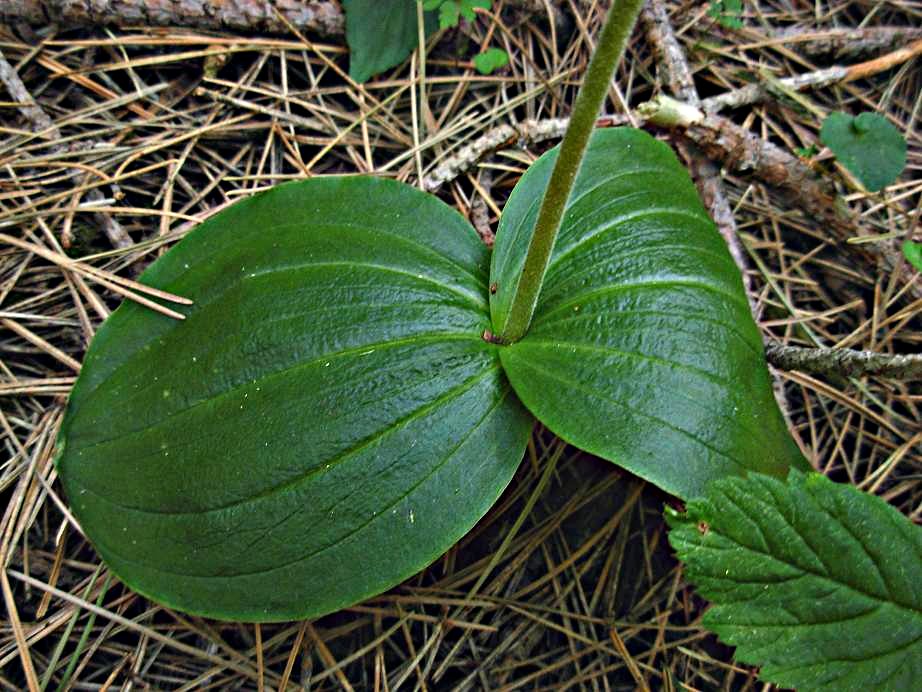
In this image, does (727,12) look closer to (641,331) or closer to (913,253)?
(913,253)

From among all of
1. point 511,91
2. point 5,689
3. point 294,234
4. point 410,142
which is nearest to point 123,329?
point 294,234

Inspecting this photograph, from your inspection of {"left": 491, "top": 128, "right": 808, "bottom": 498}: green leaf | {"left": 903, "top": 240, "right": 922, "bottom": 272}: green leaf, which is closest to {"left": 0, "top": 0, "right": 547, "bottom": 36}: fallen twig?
{"left": 491, "top": 128, "right": 808, "bottom": 498}: green leaf

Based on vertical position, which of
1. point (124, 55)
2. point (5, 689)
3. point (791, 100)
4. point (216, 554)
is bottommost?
point (5, 689)

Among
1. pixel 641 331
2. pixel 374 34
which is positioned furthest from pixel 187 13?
pixel 641 331

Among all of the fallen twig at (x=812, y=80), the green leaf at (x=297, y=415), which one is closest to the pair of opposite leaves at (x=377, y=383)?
the green leaf at (x=297, y=415)

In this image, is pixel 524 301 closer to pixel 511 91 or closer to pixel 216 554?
pixel 216 554

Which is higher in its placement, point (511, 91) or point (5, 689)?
point (511, 91)
